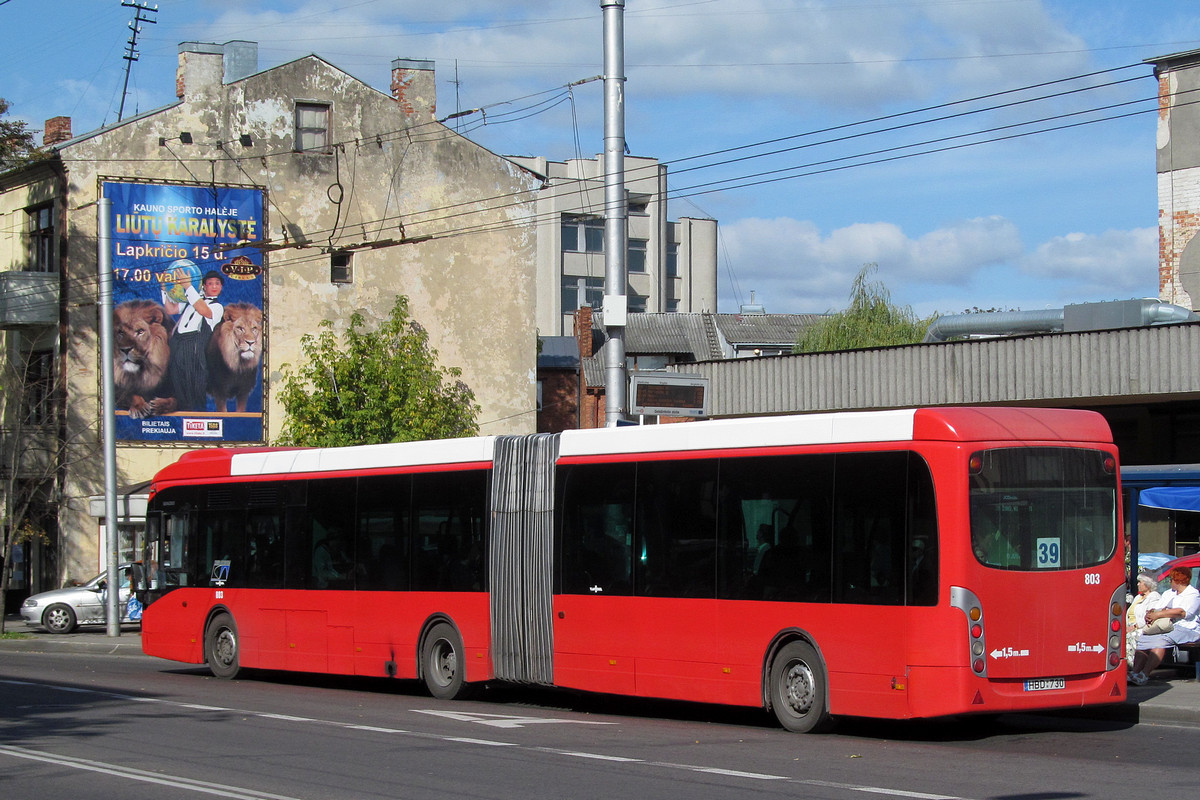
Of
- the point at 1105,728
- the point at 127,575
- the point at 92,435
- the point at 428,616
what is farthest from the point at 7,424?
the point at 1105,728

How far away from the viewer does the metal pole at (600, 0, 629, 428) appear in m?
17.1

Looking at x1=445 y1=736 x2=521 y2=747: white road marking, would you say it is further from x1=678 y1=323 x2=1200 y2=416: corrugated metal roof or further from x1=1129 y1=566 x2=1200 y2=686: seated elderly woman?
x1=678 y1=323 x2=1200 y2=416: corrugated metal roof

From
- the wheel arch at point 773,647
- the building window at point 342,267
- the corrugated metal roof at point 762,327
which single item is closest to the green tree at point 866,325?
the corrugated metal roof at point 762,327

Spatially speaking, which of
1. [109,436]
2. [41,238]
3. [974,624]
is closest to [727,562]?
[974,624]

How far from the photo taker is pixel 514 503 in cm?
1608

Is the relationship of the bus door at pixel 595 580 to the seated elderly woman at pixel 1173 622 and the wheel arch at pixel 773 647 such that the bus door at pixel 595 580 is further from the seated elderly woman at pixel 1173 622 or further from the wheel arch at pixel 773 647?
the seated elderly woman at pixel 1173 622

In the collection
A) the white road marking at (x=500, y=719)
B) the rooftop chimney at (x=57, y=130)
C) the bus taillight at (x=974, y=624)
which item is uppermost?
the rooftop chimney at (x=57, y=130)

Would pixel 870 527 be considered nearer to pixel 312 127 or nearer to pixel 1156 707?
pixel 1156 707

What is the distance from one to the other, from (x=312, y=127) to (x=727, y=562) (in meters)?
29.5

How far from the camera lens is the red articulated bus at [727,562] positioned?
39.1 ft

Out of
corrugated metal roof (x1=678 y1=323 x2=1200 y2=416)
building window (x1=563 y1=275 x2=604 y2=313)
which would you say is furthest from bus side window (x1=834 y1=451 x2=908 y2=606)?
building window (x1=563 y1=275 x2=604 y2=313)

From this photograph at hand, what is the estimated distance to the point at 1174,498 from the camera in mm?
17938

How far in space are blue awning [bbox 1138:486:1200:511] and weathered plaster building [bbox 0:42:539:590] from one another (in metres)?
21.2

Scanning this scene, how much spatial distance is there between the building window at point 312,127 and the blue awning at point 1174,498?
90.7ft
